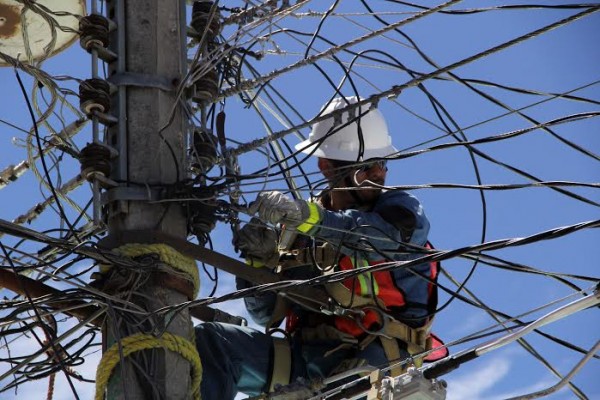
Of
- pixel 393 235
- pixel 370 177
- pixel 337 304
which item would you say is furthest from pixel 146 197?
pixel 370 177

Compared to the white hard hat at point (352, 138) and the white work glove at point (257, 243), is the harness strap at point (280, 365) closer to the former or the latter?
the white work glove at point (257, 243)

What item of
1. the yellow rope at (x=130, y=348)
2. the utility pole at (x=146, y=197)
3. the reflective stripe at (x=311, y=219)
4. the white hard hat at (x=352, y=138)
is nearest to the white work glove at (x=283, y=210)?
the reflective stripe at (x=311, y=219)

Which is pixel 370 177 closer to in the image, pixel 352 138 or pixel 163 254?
pixel 352 138

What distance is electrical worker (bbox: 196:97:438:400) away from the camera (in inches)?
336

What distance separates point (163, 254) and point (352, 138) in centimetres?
232

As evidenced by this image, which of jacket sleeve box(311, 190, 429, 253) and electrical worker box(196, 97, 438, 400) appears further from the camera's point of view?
electrical worker box(196, 97, 438, 400)

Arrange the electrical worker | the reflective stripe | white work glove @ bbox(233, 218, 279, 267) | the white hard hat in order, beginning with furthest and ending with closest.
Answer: the white hard hat < white work glove @ bbox(233, 218, 279, 267) < the electrical worker < the reflective stripe

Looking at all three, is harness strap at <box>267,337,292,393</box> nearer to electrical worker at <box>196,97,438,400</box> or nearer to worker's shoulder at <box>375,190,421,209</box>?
electrical worker at <box>196,97,438,400</box>

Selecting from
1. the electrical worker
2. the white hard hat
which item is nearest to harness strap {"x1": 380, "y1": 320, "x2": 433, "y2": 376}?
the electrical worker

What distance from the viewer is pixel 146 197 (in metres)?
8.17

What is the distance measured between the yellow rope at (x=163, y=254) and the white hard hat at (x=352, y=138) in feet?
6.20

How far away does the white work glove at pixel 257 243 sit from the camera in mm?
8805

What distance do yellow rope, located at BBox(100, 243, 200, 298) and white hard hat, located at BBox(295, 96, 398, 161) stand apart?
1891mm

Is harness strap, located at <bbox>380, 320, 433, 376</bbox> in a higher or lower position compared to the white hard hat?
lower
